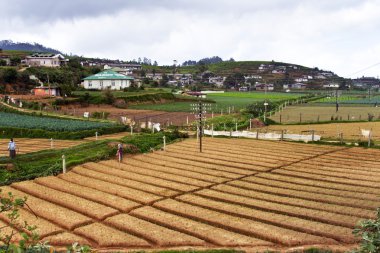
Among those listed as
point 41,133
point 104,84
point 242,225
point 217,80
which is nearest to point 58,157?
point 41,133

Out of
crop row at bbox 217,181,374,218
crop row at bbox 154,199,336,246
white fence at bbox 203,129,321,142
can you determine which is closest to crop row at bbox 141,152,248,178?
crop row at bbox 217,181,374,218

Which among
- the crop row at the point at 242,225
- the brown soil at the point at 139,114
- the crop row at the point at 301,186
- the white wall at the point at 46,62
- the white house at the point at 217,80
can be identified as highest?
the white wall at the point at 46,62

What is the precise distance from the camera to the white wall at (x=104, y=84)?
9631 centimetres

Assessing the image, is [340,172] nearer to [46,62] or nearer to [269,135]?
[269,135]

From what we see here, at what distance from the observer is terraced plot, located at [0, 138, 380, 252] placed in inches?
598

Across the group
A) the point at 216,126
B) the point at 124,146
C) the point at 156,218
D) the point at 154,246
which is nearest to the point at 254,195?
the point at 156,218

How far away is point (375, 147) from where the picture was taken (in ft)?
116

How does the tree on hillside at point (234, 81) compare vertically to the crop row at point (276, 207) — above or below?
above

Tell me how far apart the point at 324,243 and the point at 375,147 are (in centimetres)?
2370

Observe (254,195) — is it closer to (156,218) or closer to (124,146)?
(156,218)

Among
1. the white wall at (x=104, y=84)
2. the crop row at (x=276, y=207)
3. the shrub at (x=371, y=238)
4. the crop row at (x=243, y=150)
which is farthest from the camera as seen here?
the white wall at (x=104, y=84)

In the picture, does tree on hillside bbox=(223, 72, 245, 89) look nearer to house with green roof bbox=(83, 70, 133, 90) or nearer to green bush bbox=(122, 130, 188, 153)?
house with green roof bbox=(83, 70, 133, 90)

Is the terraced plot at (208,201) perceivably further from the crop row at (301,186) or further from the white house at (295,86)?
the white house at (295,86)

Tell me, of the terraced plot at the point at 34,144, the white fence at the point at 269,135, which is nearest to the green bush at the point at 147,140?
the white fence at the point at 269,135
